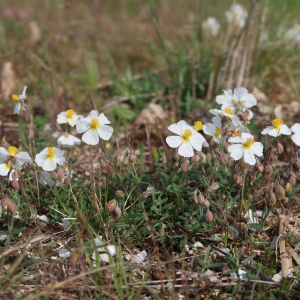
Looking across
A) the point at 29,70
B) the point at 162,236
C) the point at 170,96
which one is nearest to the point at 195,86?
the point at 170,96

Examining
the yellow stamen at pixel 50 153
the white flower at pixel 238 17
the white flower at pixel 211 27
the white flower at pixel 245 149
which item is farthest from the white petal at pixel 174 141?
the white flower at pixel 211 27

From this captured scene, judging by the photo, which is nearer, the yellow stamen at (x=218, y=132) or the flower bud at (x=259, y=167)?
the flower bud at (x=259, y=167)

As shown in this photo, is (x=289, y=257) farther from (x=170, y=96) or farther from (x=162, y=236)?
(x=170, y=96)

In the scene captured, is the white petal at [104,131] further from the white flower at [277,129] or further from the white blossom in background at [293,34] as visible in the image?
the white blossom in background at [293,34]

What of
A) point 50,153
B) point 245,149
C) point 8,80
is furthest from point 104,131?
point 8,80

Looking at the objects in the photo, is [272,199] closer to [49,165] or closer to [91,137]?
[91,137]

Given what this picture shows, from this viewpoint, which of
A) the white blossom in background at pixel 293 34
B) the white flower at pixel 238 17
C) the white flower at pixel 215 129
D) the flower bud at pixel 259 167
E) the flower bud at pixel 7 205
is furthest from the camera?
the white blossom in background at pixel 293 34
